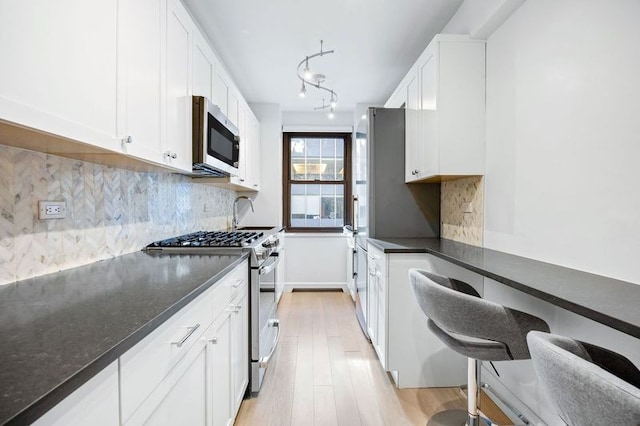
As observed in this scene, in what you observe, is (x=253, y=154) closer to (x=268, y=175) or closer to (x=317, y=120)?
(x=268, y=175)

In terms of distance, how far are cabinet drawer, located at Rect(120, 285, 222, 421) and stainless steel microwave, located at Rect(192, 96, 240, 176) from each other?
1.05 meters

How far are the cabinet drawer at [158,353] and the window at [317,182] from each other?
3.44 meters

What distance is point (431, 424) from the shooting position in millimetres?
1687

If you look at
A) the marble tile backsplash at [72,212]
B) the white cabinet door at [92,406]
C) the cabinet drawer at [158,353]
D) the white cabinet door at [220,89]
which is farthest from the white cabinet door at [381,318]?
the white cabinet door at [220,89]

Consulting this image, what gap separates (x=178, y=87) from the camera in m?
1.74

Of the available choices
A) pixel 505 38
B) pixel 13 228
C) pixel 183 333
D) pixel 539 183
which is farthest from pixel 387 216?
pixel 13 228

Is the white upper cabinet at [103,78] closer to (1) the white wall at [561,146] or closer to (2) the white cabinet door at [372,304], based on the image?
(2) the white cabinet door at [372,304]

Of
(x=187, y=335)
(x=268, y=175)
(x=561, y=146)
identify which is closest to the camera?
(x=187, y=335)

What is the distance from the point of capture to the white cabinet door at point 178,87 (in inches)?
64.2

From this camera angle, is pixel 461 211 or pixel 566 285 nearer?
pixel 566 285

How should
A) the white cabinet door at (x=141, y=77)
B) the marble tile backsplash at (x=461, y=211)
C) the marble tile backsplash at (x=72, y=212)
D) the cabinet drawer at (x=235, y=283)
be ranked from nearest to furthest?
the marble tile backsplash at (x=72, y=212) → the white cabinet door at (x=141, y=77) → the cabinet drawer at (x=235, y=283) → the marble tile backsplash at (x=461, y=211)

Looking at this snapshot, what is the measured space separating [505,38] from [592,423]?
203 cm

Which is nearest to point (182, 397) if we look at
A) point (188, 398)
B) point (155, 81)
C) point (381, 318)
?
point (188, 398)

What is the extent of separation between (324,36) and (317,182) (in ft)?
7.46
